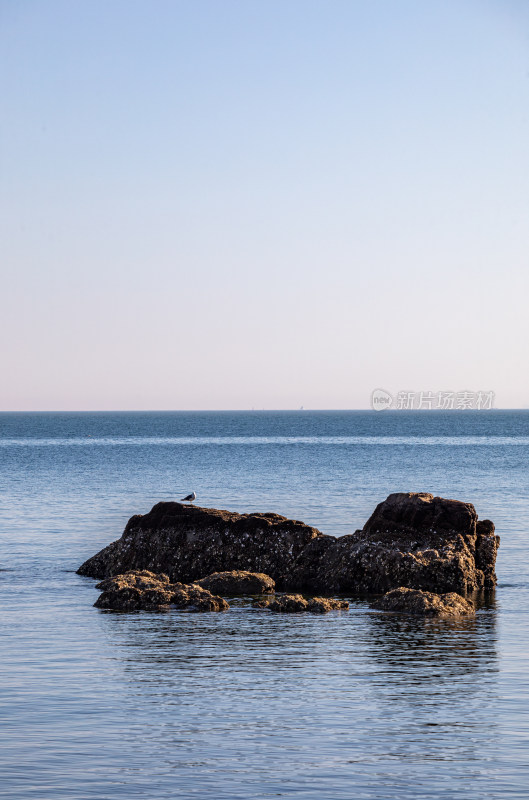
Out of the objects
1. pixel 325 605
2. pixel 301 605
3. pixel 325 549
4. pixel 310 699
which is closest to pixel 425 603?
pixel 325 605

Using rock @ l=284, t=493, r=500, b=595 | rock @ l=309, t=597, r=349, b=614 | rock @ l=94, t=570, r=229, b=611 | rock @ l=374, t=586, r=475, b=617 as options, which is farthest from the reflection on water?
rock @ l=284, t=493, r=500, b=595

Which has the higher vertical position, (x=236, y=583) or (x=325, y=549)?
(x=325, y=549)

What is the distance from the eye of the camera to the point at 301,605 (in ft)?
85.5

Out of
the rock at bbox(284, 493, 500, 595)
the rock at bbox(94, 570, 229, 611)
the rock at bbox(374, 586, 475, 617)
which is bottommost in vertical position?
the rock at bbox(94, 570, 229, 611)

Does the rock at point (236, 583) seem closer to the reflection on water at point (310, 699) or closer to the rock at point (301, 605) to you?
the rock at point (301, 605)

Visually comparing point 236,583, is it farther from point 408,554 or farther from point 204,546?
point 408,554

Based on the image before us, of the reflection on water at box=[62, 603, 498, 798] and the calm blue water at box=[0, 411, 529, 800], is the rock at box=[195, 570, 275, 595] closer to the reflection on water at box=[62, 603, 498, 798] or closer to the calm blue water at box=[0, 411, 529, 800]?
Answer: the calm blue water at box=[0, 411, 529, 800]

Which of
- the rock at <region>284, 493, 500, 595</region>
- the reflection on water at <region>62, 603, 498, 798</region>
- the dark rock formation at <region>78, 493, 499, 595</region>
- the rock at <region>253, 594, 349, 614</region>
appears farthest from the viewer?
the dark rock formation at <region>78, 493, 499, 595</region>

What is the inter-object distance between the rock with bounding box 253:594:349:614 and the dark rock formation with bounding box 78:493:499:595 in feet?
9.38

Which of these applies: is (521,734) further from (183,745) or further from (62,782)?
(62,782)

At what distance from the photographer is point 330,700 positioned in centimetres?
1720

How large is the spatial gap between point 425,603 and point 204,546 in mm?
8766

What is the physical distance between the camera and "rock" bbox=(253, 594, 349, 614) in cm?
2584

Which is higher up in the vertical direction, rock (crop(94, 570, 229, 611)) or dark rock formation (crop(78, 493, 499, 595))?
dark rock formation (crop(78, 493, 499, 595))
